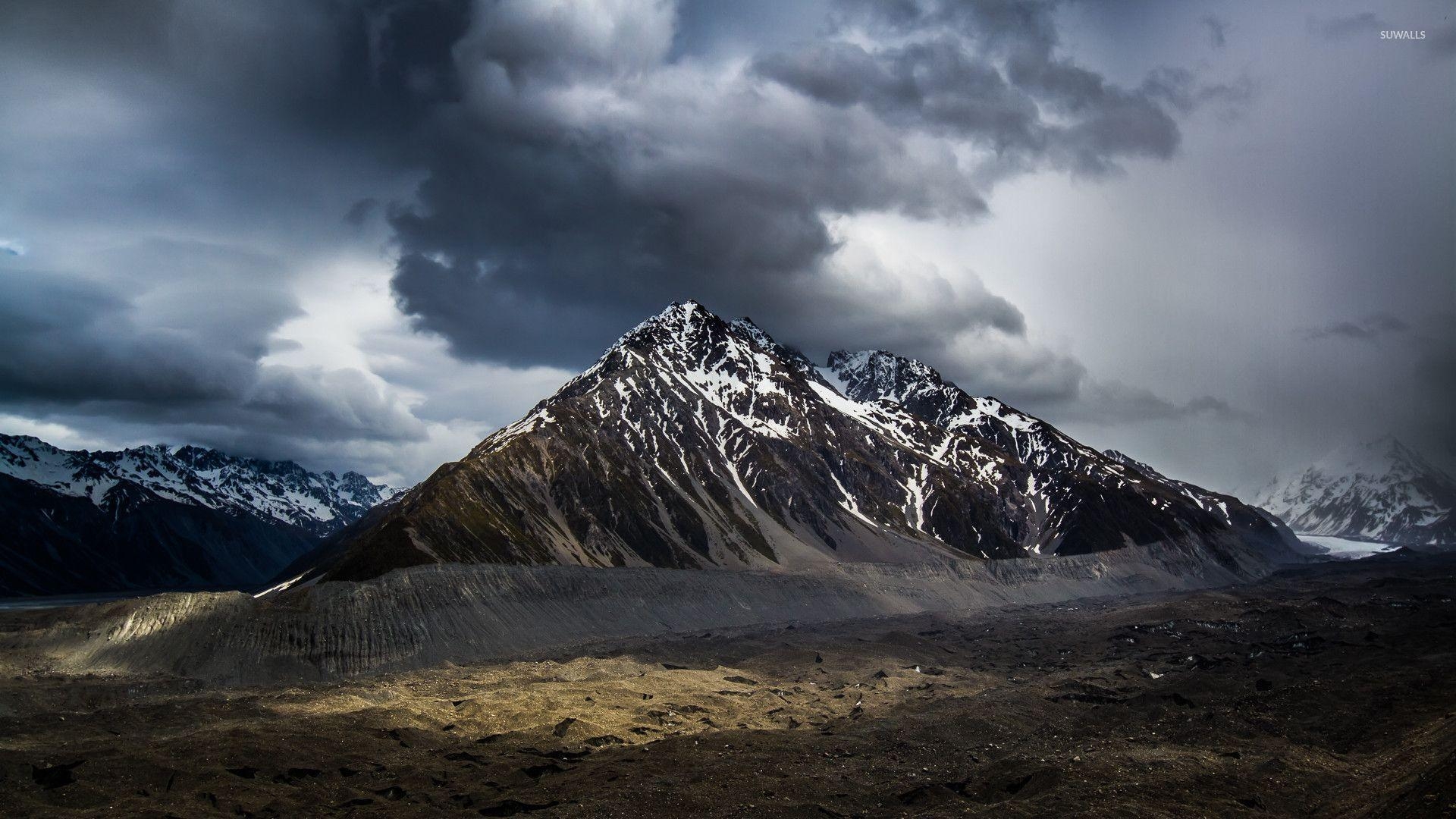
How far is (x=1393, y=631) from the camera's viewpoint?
431 ft

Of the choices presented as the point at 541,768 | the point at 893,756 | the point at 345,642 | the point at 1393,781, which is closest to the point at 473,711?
the point at 541,768

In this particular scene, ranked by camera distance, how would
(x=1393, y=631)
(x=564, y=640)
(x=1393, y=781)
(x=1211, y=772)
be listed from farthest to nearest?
1. (x=564, y=640)
2. (x=1393, y=631)
3. (x=1211, y=772)
4. (x=1393, y=781)

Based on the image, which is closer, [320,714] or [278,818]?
[278,818]

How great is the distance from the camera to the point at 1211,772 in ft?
201

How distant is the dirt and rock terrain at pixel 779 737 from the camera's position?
57.0 meters

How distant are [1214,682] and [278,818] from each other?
8740 centimetres

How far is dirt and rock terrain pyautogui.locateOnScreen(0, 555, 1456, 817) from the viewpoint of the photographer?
5697cm

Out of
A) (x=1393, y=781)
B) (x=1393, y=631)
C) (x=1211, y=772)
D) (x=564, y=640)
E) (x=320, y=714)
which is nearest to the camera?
(x=1393, y=781)

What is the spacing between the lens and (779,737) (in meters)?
79.9

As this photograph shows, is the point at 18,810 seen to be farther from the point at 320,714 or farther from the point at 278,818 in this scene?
the point at 320,714

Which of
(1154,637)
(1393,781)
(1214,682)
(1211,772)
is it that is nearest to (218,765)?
(1211,772)

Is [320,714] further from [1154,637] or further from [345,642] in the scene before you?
[1154,637]

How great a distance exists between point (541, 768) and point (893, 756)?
27.4 meters

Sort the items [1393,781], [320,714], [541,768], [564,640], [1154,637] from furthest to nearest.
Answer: [564,640]
[1154,637]
[320,714]
[541,768]
[1393,781]
